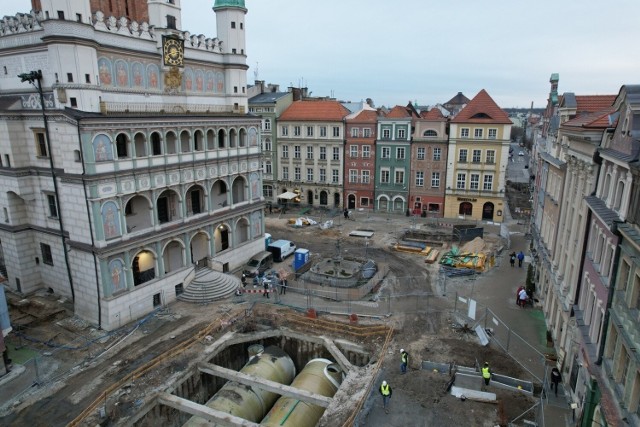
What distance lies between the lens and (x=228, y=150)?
124ft

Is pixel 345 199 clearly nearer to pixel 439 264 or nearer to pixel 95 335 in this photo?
pixel 439 264

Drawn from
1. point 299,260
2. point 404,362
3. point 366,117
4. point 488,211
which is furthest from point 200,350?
point 488,211

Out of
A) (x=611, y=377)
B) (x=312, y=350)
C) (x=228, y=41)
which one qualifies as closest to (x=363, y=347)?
(x=312, y=350)

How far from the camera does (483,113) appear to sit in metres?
52.8

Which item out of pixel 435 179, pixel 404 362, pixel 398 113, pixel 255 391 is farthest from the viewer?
pixel 398 113

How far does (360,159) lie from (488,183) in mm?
17159

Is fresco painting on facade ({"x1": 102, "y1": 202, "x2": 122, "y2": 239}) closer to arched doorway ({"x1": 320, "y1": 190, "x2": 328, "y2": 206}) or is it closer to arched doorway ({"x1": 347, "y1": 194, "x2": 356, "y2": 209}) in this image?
arched doorway ({"x1": 320, "y1": 190, "x2": 328, "y2": 206})

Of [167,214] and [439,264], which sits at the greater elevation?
[167,214]

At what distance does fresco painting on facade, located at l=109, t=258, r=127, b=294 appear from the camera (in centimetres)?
2891

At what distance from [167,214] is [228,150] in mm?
7593

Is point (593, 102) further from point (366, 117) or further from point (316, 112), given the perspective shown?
point (316, 112)

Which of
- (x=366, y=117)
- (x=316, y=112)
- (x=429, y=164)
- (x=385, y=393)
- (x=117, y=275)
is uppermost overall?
(x=316, y=112)

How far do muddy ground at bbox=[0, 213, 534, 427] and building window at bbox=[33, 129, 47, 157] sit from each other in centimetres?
1100

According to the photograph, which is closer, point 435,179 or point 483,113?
point 483,113
